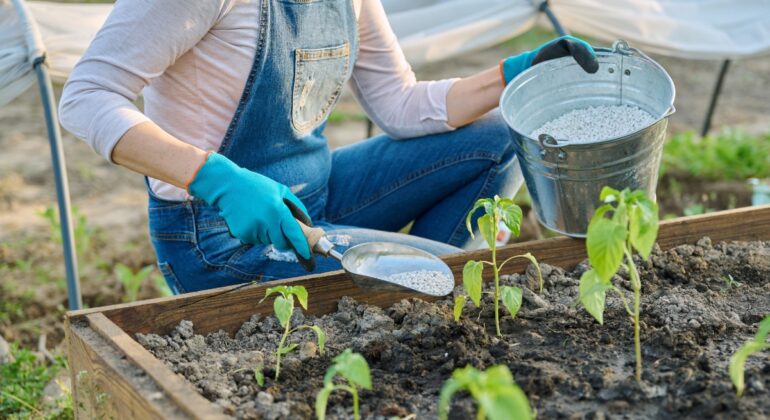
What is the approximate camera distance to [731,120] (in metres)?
4.80


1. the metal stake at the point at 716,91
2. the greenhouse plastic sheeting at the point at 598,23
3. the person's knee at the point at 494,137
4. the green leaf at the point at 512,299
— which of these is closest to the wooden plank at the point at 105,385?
the green leaf at the point at 512,299

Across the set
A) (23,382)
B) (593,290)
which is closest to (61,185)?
(23,382)

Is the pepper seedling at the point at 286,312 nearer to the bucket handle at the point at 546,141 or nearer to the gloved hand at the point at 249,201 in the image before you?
the gloved hand at the point at 249,201

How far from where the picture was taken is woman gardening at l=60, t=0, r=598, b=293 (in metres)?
1.98

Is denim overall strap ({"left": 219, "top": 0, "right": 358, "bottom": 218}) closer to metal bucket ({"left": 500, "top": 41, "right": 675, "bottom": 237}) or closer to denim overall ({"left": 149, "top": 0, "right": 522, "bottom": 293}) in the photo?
denim overall ({"left": 149, "top": 0, "right": 522, "bottom": 293})

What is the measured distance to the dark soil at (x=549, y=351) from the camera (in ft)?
5.21

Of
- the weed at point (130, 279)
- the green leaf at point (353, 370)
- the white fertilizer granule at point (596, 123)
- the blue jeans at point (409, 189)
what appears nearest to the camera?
the green leaf at point (353, 370)

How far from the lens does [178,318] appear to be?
1.94 meters

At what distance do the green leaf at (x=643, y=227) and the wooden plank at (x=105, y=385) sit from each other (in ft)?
2.45

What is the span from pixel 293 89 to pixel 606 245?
1025 mm

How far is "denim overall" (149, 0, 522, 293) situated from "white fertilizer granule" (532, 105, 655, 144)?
0.33 meters

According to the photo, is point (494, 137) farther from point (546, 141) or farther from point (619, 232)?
point (619, 232)

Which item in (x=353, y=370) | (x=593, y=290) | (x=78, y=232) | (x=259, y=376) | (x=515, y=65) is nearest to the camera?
(x=353, y=370)

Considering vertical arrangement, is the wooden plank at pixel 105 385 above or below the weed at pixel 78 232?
above
